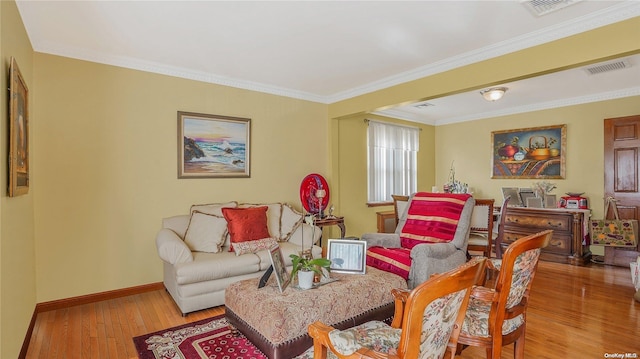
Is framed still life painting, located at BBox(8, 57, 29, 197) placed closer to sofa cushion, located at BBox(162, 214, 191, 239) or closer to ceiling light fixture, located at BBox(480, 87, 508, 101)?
sofa cushion, located at BBox(162, 214, 191, 239)

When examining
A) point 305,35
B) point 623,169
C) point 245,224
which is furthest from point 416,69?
point 623,169

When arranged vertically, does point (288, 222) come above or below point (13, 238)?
below

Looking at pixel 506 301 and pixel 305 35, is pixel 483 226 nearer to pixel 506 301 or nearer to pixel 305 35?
pixel 506 301

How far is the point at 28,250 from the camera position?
9.02 ft

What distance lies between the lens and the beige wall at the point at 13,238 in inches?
75.3

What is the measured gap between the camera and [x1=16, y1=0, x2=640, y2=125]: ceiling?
8.29ft

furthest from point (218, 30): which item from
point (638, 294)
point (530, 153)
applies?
point (530, 153)

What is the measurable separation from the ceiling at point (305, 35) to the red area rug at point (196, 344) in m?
2.45

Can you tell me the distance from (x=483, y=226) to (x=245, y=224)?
2.84 metres

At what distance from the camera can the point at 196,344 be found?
2.49 m

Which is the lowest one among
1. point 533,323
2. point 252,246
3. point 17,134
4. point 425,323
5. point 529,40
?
point 533,323

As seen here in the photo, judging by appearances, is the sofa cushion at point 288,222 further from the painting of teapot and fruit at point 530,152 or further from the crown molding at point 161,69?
the painting of teapot and fruit at point 530,152

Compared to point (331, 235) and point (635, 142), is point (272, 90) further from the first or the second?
point (635, 142)

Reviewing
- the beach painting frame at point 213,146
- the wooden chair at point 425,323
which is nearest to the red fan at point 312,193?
the beach painting frame at point 213,146
